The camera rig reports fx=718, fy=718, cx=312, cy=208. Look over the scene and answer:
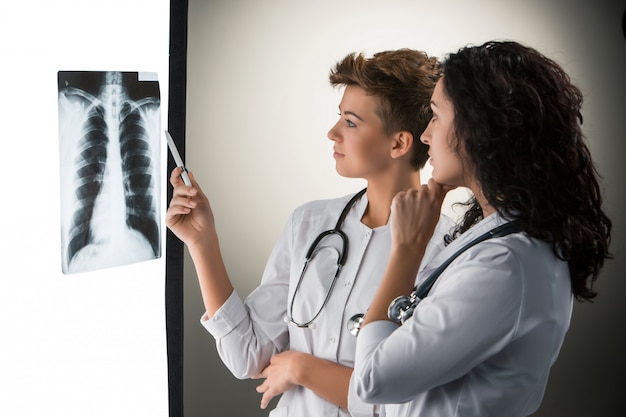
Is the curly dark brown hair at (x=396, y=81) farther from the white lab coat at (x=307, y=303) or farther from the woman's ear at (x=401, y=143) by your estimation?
the white lab coat at (x=307, y=303)

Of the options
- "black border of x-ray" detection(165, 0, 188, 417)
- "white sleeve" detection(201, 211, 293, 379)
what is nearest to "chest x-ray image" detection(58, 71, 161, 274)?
"black border of x-ray" detection(165, 0, 188, 417)

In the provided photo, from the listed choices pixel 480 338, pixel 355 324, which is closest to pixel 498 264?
pixel 480 338

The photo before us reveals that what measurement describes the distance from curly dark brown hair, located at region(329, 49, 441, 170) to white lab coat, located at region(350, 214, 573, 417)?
1.54ft

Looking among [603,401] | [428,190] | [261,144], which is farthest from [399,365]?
[603,401]

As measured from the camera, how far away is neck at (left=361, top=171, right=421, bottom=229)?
148 centimetres

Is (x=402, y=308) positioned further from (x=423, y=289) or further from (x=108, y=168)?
(x=108, y=168)

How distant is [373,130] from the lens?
1453 millimetres

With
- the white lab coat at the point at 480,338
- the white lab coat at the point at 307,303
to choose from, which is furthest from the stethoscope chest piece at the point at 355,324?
the white lab coat at the point at 480,338

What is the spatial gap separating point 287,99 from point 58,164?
1.33 m

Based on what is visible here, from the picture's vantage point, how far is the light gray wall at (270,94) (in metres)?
2.52

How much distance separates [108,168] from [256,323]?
17.5 inches

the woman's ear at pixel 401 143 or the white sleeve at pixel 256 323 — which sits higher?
the woman's ear at pixel 401 143

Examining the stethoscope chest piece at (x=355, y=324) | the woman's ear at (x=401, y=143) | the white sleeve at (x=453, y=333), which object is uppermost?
the woman's ear at (x=401, y=143)

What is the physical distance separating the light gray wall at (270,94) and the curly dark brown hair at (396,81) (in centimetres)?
111
